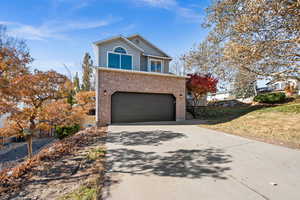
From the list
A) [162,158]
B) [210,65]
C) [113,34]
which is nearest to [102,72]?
[113,34]

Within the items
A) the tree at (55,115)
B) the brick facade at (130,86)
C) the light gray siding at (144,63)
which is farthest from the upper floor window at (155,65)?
the tree at (55,115)

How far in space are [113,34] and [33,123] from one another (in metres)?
9.01

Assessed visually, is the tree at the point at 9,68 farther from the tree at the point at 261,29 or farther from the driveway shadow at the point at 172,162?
the tree at the point at 261,29

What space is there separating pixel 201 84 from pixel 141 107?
5963 millimetres

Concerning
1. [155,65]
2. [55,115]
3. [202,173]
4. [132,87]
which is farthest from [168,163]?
[155,65]

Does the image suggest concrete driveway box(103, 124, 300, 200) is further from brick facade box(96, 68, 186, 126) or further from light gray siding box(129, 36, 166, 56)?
light gray siding box(129, 36, 166, 56)

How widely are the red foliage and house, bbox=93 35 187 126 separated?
1.41m

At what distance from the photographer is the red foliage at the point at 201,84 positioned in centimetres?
1183

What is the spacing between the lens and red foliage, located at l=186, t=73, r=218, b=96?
1183 centimetres

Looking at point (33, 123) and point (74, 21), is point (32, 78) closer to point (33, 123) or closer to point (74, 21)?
point (33, 123)

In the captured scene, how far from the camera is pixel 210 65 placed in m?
11.7

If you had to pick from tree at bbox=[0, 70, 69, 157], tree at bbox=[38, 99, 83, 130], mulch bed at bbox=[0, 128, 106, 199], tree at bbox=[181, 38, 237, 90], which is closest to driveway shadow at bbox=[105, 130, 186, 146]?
mulch bed at bbox=[0, 128, 106, 199]

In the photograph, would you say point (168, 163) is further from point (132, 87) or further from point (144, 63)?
point (144, 63)

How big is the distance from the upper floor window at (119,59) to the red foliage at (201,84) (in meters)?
5.87
